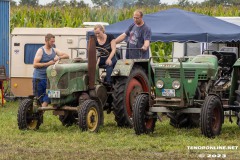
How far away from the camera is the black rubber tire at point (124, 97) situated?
13531 millimetres

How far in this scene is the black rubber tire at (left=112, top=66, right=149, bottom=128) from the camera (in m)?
13.5

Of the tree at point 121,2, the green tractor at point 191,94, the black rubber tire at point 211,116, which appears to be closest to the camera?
the black rubber tire at point 211,116

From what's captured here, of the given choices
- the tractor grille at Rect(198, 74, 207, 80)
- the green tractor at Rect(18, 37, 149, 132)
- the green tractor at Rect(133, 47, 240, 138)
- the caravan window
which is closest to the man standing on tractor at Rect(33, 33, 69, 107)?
the green tractor at Rect(18, 37, 149, 132)

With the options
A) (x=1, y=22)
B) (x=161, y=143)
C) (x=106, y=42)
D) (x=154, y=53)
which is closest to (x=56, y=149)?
(x=161, y=143)

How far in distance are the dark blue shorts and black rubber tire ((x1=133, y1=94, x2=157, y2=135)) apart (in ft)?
6.18

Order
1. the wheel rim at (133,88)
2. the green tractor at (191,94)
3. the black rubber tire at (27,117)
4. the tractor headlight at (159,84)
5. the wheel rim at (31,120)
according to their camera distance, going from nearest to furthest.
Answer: the green tractor at (191,94)
the tractor headlight at (159,84)
the black rubber tire at (27,117)
the wheel rim at (31,120)
the wheel rim at (133,88)

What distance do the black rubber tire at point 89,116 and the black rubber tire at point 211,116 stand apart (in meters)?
1.94

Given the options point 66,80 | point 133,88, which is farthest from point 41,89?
point 133,88

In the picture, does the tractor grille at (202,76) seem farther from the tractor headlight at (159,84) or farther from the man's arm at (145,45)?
the man's arm at (145,45)

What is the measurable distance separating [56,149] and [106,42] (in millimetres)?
3648

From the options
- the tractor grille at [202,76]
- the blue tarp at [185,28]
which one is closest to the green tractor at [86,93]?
the tractor grille at [202,76]

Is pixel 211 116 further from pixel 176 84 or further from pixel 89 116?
pixel 89 116

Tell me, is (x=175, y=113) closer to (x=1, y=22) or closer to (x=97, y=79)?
(x=97, y=79)

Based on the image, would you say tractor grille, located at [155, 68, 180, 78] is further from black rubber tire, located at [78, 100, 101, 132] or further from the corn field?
the corn field
